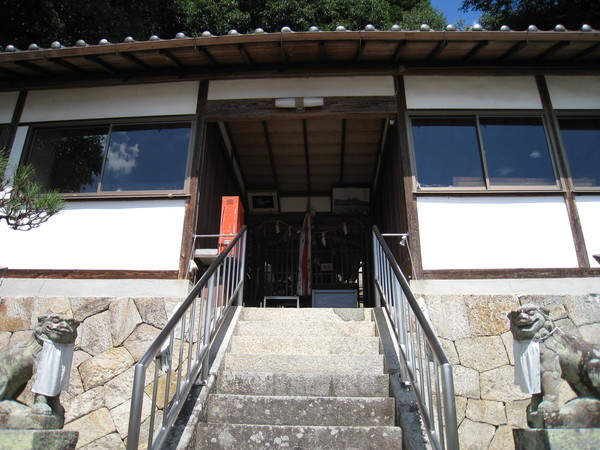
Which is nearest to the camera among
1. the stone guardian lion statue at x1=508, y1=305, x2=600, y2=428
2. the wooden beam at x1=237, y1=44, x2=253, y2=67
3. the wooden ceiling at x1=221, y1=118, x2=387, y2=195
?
the stone guardian lion statue at x1=508, y1=305, x2=600, y2=428

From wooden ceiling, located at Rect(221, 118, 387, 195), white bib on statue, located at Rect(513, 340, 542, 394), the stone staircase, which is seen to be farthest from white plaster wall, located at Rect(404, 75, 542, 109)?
white bib on statue, located at Rect(513, 340, 542, 394)

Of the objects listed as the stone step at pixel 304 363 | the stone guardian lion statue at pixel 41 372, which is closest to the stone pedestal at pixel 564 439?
the stone step at pixel 304 363

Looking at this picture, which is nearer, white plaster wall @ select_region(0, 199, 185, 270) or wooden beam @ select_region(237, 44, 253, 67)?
white plaster wall @ select_region(0, 199, 185, 270)

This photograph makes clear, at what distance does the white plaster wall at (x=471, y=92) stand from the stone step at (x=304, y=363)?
3.18m

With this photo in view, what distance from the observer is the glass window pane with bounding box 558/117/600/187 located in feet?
17.3

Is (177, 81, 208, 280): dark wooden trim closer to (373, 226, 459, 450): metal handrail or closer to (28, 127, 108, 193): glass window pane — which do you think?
(28, 127, 108, 193): glass window pane

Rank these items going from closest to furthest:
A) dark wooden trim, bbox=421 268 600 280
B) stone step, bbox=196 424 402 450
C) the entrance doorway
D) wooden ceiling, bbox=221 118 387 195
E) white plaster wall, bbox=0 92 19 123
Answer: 1. stone step, bbox=196 424 402 450
2. dark wooden trim, bbox=421 268 600 280
3. white plaster wall, bbox=0 92 19 123
4. wooden ceiling, bbox=221 118 387 195
5. the entrance doorway

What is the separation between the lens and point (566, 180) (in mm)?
5164

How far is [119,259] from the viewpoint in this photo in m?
5.13

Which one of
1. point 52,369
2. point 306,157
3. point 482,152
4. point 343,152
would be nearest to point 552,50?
point 482,152

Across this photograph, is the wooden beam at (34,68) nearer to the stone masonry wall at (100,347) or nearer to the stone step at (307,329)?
the stone masonry wall at (100,347)

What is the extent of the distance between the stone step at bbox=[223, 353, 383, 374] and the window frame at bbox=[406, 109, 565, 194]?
213cm

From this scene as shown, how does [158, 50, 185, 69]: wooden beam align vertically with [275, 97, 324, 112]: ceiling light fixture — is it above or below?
above

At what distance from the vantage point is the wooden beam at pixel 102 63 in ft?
17.8
